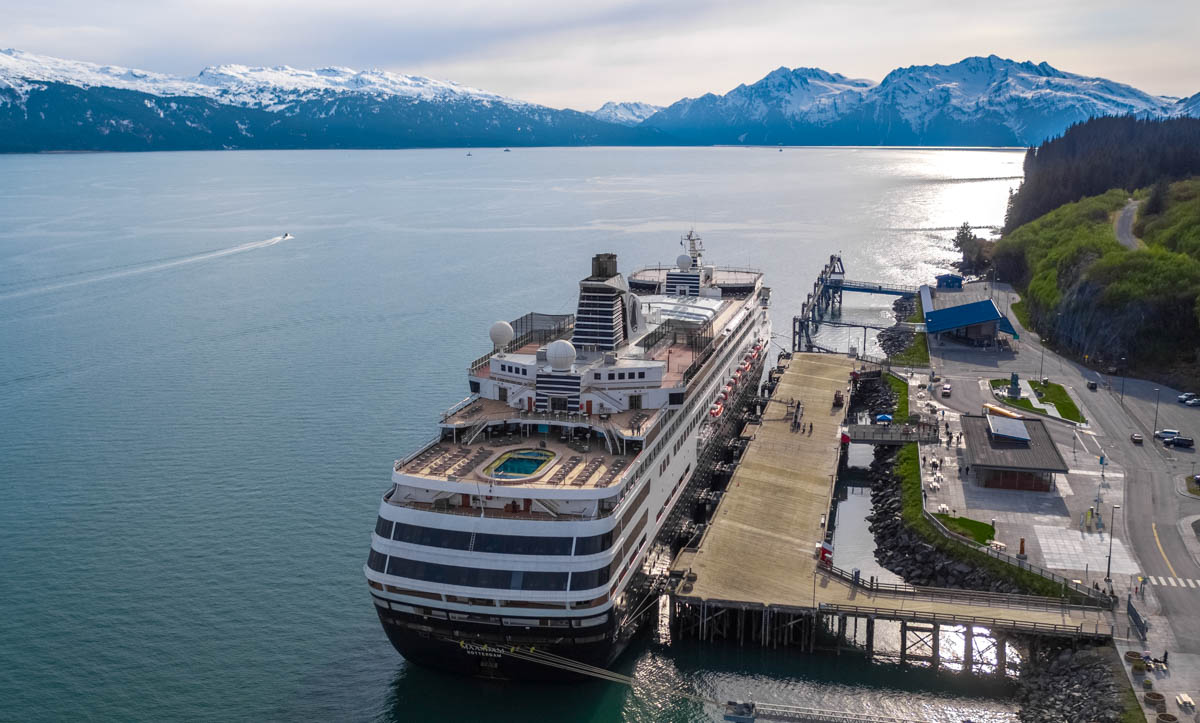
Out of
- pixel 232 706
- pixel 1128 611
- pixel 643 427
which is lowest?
pixel 232 706

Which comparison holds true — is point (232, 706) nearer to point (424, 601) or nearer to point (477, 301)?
point (424, 601)

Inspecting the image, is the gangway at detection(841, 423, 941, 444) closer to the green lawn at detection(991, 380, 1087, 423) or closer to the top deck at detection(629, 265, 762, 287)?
the green lawn at detection(991, 380, 1087, 423)

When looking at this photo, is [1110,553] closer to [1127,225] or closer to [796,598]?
[796,598]

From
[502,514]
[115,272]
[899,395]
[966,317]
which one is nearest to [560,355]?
[502,514]

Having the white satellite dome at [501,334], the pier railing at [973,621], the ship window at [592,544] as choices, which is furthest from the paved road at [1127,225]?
the ship window at [592,544]

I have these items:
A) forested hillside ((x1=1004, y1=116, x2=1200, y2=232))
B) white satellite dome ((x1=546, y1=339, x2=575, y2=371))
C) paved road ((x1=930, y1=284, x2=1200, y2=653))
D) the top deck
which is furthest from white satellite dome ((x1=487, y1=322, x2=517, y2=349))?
forested hillside ((x1=1004, y1=116, x2=1200, y2=232))

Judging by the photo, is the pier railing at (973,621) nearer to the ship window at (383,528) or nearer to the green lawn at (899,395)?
the ship window at (383,528)

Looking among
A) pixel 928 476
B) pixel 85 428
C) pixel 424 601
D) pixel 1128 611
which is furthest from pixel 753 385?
pixel 85 428

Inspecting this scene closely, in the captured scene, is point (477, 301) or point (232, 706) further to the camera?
point (477, 301)
